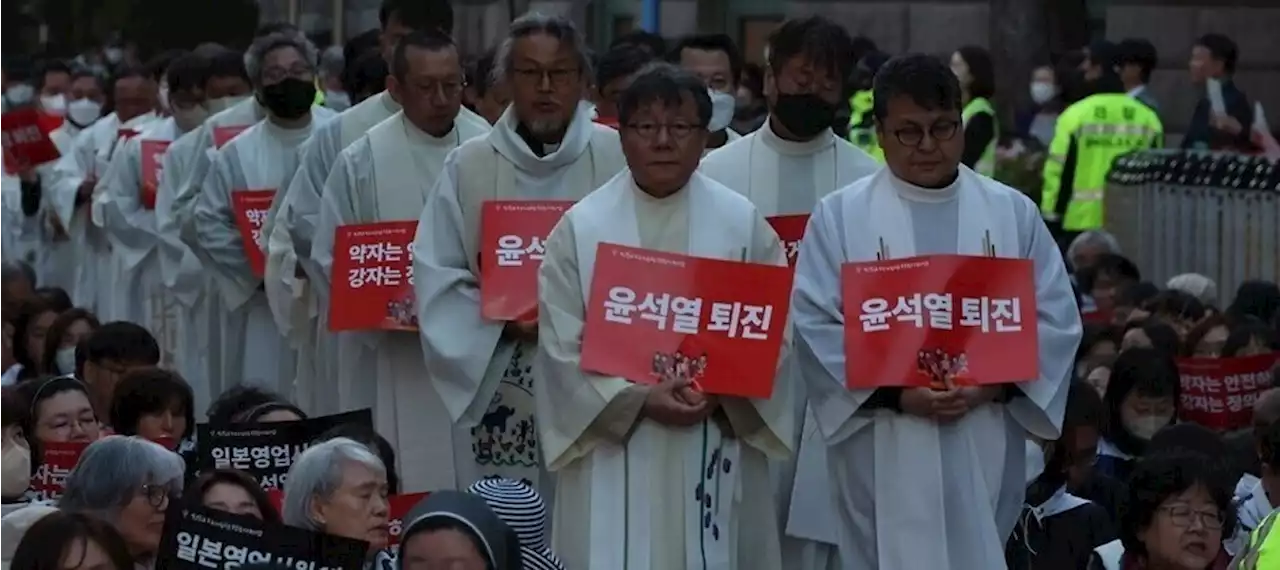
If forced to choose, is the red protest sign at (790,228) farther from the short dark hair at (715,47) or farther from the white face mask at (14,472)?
the short dark hair at (715,47)

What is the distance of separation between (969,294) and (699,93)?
91cm

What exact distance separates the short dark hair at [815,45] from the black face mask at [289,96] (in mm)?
4024

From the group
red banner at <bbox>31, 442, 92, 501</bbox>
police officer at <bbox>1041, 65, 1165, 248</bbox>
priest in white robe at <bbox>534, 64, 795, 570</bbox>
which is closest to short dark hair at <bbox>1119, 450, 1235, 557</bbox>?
priest in white robe at <bbox>534, 64, 795, 570</bbox>

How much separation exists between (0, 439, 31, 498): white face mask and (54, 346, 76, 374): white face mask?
3570 mm

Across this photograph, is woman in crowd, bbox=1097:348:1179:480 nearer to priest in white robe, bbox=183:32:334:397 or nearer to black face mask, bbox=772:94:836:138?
black face mask, bbox=772:94:836:138

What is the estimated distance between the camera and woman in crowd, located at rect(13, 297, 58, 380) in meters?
13.7

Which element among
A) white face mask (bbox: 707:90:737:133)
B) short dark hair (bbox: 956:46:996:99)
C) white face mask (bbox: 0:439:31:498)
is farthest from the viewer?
short dark hair (bbox: 956:46:996:99)

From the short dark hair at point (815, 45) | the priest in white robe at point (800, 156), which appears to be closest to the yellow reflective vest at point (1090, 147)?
the priest in white robe at point (800, 156)

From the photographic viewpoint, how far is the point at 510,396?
33.2 feet

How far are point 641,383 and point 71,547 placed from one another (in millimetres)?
2024

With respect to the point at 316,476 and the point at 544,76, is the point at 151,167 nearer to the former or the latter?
the point at 544,76

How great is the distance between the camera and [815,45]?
988 cm

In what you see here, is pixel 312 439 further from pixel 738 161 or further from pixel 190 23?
pixel 190 23

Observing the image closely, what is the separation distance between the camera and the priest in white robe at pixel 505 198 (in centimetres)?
992
